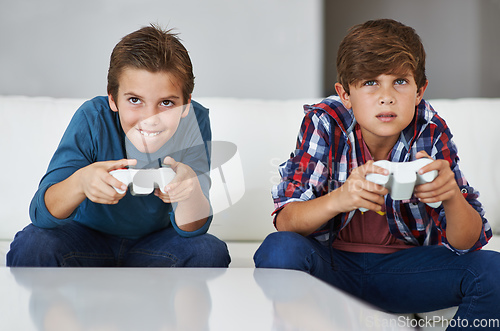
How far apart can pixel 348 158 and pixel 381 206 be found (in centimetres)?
9

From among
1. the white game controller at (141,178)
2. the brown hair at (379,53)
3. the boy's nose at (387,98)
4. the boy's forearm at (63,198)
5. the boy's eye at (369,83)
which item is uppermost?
the brown hair at (379,53)

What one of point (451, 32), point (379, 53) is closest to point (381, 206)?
point (379, 53)

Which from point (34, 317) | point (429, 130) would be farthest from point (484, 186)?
point (34, 317)

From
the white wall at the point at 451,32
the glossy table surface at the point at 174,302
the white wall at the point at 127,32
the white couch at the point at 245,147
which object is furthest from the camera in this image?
the white wall at the point at 451,32

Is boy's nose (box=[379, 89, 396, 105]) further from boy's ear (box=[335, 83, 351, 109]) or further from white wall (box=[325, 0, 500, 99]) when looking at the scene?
white wall (box=[325, 0, 500, 99])

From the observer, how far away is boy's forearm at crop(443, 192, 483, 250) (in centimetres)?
67

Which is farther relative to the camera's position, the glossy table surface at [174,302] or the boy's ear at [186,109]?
the boy's ear at [186,109]

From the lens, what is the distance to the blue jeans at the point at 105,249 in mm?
713

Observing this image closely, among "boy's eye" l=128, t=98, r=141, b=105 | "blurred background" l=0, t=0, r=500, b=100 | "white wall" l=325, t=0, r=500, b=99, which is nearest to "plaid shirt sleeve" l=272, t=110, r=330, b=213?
"boy's eye" l=128, t=98, r=141, b=105

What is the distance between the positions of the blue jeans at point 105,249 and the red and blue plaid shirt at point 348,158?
0.13 m

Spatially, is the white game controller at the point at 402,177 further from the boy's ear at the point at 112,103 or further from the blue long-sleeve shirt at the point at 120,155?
the boy's ear at the point at 112,103

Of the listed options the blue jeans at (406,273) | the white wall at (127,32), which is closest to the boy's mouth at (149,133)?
the blue jeans at (406,273)

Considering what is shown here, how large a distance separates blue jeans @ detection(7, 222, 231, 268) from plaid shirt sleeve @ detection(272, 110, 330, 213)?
0.13 metres

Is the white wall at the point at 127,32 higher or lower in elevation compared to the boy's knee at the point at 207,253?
higher
